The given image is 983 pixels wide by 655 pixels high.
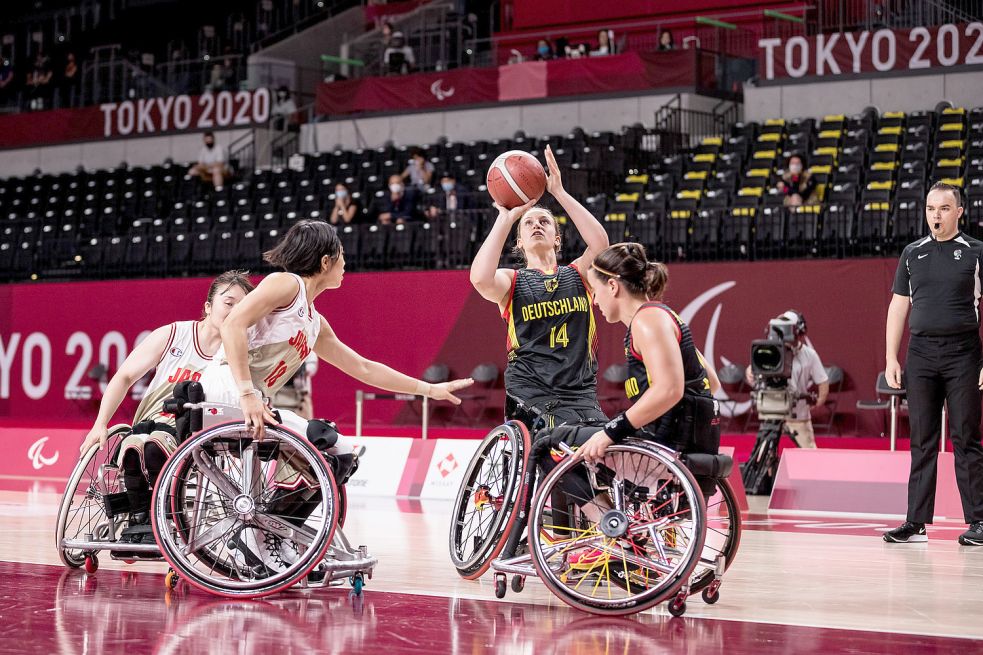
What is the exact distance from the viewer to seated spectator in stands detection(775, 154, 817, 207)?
1595 centimetres

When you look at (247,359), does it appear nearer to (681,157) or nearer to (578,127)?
(681,157)

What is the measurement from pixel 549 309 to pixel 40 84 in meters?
25.1

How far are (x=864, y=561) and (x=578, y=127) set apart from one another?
14845 millimetres

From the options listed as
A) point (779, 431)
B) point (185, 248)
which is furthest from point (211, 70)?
point (779, 431)

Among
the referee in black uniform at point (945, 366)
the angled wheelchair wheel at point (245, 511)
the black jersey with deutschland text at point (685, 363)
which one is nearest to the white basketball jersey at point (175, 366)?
the angled wheelchair wheel at point (245, 511)

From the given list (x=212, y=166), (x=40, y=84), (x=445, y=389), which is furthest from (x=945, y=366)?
(x=40, y=84)

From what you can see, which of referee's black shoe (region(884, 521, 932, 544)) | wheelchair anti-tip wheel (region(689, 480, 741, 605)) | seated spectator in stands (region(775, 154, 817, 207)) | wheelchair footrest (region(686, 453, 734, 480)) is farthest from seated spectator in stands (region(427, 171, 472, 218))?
wheelchair footrest (region(686, 453, 734, 480))

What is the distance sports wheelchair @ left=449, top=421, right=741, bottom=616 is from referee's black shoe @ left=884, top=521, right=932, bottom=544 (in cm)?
247

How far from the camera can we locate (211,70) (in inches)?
1054

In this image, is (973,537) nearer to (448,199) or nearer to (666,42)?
(448,199)

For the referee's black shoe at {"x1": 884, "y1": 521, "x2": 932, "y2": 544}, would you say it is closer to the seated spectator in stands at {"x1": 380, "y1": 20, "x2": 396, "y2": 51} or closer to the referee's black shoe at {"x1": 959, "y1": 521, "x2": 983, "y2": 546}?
the referee's black shoe at {"x1": 959, "y1": 521, "x2": 983, "y2": 546}

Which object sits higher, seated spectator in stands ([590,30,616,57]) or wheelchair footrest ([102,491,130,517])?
seated spectator in stands ([590,30,616,57])

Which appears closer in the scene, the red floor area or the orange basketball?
the red floor area

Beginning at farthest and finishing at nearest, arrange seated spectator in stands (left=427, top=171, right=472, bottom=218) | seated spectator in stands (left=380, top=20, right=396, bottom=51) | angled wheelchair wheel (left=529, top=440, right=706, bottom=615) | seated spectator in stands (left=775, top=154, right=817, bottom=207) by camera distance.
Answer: seated spectator in stands (left=380, top=20, right=396, bottom=51) → seated spectator in stands (left=427, top=171, right=472, bottom=218) → seated spectator in stands (left=775, top=154, right=817, bottom=207) → angled wheelchair wheel (left=529, top=440, right=706, bottom=615)
